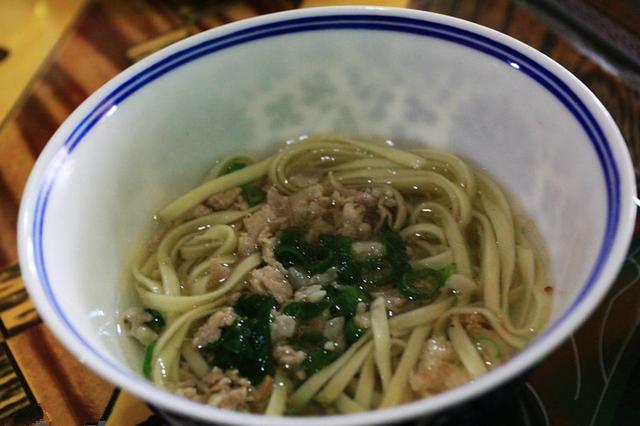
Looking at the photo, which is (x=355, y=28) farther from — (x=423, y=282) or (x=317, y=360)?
(x=317, y=360)

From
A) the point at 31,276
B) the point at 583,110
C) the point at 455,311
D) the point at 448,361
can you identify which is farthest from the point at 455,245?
the point at 31,276

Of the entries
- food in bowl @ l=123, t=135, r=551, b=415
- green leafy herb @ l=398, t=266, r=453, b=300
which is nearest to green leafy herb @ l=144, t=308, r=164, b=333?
food in bowl @ l=123, t=135, r=551, b=415

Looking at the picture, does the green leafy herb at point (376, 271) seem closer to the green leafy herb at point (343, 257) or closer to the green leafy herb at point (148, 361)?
the green leafy herb at point (343, 257)

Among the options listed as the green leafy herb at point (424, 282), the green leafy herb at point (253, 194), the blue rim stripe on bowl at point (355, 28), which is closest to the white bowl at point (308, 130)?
the blue rim stripe on bowl at point (355, 28)

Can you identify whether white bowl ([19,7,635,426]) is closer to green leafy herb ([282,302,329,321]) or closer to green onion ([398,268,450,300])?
green onion ([398,268,450,300])

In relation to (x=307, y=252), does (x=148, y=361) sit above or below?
below

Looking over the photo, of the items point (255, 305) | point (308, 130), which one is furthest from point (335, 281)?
point (308, 130)
